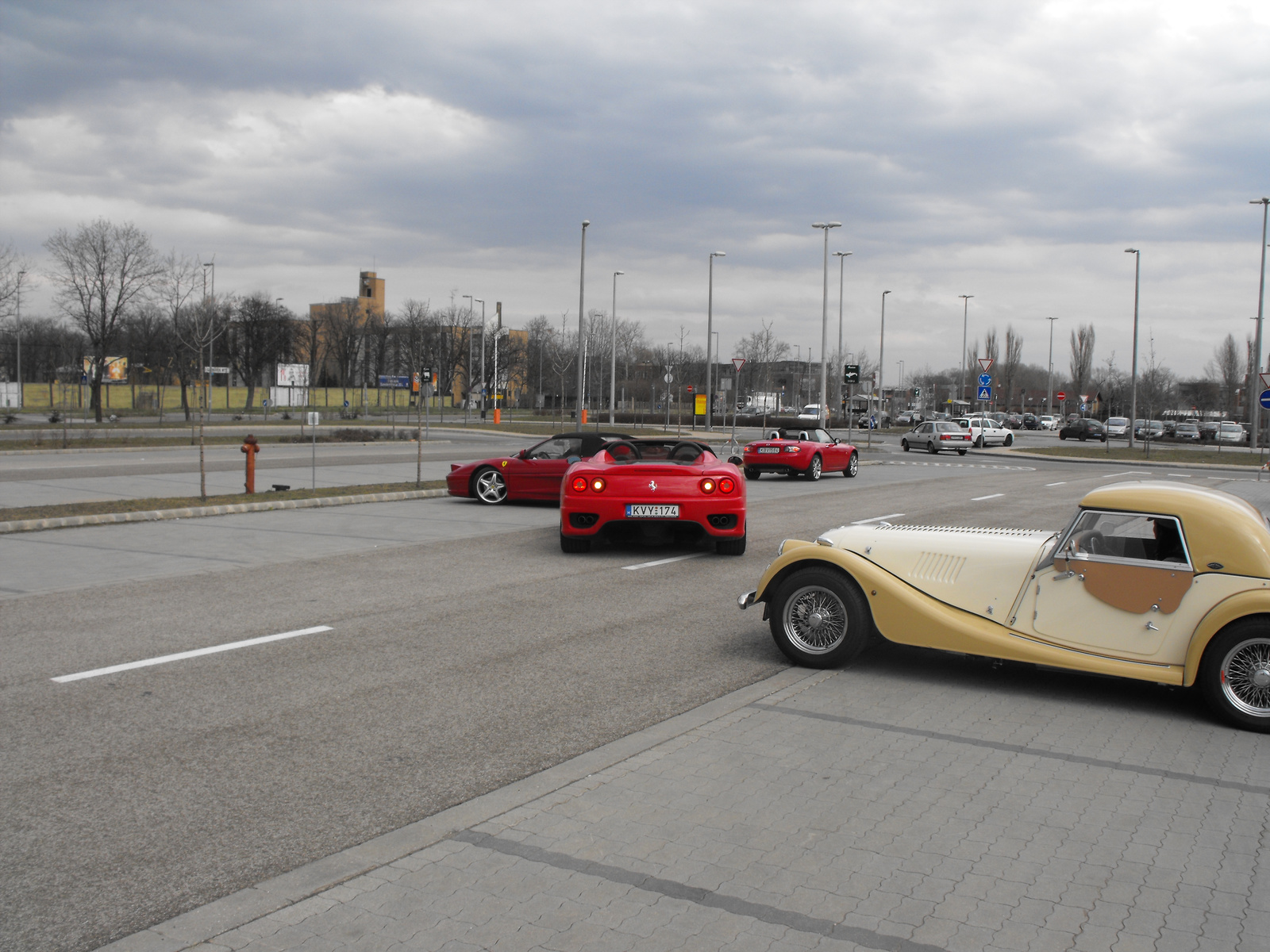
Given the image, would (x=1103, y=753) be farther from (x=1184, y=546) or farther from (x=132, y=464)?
(x=132, y=464)

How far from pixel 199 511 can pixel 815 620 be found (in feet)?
37.0

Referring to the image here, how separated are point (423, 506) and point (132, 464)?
1153 centimetres

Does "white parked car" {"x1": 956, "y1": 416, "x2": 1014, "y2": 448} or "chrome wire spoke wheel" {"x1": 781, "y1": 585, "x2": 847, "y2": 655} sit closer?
"chrome wire spoke wheel" {"x1": 781, "y1": 585, "x2": 847, "y2": 655}

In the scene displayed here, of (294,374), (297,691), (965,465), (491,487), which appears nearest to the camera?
(297,691)

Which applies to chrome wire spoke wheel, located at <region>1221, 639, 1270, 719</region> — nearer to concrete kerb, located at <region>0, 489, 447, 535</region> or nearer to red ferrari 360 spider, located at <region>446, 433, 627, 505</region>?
red ferrari 360 spider, located at <region>446, 433, 627, 505</region>

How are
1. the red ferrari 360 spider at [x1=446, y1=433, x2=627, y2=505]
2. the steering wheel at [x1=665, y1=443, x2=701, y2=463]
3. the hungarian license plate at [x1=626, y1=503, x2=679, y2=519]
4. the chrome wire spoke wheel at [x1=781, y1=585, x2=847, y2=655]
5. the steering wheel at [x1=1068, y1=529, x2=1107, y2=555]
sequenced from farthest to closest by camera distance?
the red ferrari 360 spider at [x1=446, y1=433, x2=627, y2=505], the steering wheel at [x1=665, y1=443, x2=701, y2=463], the hungarian license plate at [x1=626, y1=503, x2=679, y2=519], the chrome wire spoke wheel at [x1=781, y1=585, x2=847, y2=655], the steering wheel at [x1=1068, y1=529, x2=1107, y2=555]

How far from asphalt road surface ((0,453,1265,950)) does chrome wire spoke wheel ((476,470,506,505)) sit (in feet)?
16.0

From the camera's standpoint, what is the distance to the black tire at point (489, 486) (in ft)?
57.4

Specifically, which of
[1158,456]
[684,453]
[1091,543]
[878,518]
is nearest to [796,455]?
[878,518]

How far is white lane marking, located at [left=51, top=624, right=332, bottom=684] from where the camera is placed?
250 inches

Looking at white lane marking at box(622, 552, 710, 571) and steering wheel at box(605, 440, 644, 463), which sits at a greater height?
steering wheel at box(605, 440, 644, 463)

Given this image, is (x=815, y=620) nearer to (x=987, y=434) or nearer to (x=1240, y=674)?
(x=1240, y=674)

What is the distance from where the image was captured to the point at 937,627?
6312 millimetres

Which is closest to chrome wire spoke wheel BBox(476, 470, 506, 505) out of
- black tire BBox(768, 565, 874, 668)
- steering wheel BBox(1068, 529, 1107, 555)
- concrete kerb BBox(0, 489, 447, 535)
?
concrete kerb BBox(0, 489, 447, 535)
